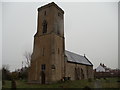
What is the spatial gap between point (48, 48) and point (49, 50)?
15.9 inches

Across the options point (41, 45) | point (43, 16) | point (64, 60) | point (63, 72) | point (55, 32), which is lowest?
point (63, 72)

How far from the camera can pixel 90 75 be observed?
40.7 metres

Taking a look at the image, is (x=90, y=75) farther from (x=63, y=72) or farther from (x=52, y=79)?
(x=52, y=79)

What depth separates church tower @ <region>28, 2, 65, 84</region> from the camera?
23.3m

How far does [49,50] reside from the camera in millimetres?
23750

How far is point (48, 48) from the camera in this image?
24.0m

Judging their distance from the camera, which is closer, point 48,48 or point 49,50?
point 49,50

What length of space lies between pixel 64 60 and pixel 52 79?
4.93 meters

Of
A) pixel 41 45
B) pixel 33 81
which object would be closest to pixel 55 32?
pixel 41 45

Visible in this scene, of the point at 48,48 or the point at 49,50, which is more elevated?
the point at 48,48

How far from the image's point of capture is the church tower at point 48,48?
2331 centimetres

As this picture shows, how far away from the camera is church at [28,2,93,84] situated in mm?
23344

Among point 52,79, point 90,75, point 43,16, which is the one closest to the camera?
point 52,79

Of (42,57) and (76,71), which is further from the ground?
(42,57)
